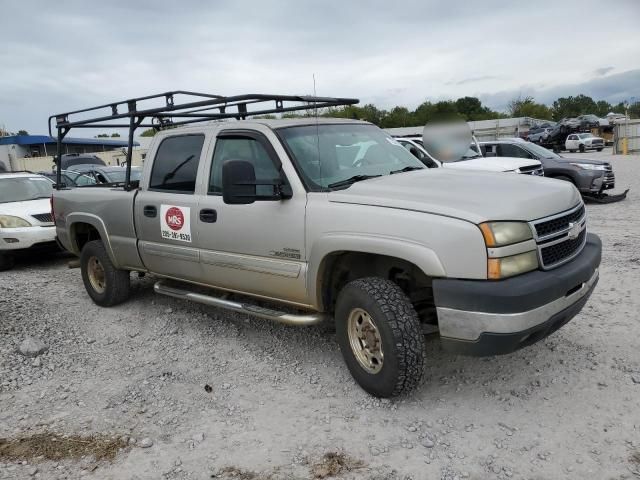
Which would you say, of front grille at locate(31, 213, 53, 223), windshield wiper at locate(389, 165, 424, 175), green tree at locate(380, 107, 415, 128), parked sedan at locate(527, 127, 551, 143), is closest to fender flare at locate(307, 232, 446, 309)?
windshield wiper at locate(389, 165, 424, 175)

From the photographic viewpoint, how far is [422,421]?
3383 millimetres

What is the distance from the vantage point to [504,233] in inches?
120

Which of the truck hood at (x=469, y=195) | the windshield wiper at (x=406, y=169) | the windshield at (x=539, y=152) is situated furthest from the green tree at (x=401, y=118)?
the truck hood at (x=469, y=195)

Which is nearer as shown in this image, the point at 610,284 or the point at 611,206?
the point at 610,284

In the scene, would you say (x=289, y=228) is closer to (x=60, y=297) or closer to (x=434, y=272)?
(x=434, y=272)

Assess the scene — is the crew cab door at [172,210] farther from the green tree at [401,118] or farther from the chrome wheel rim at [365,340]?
the green tree at [401,118]

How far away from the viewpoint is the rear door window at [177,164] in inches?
187

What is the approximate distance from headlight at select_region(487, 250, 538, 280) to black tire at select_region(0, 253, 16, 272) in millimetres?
7966

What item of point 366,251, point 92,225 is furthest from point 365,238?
point 92,225

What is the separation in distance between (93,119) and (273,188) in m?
3.29

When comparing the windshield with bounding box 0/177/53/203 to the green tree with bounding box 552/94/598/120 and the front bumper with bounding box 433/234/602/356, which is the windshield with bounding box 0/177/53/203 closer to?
the front bumper with bounding box 433/234/602/356

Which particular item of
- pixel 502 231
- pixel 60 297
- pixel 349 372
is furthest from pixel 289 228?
pixel 60 297

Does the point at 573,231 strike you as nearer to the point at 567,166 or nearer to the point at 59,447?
the point at 59,447

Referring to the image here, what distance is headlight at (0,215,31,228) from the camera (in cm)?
833
